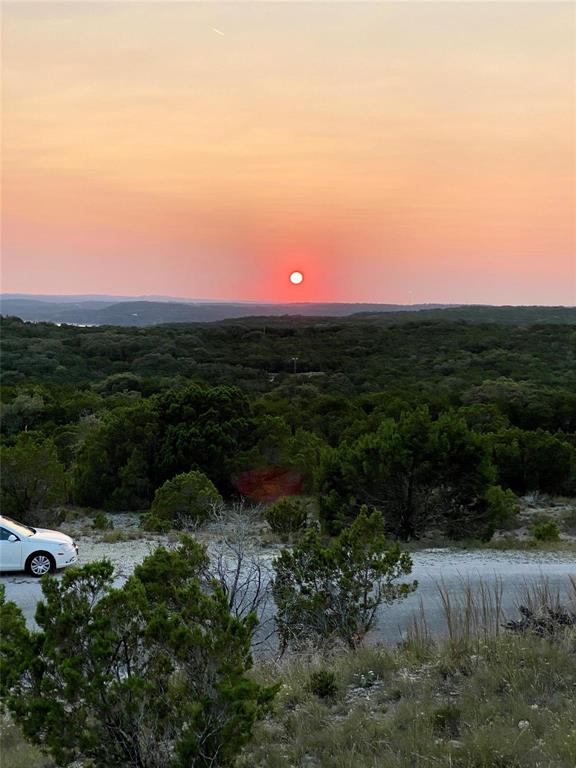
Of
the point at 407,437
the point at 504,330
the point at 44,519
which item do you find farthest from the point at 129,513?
the point at 504,330

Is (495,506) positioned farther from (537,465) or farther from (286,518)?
(537,465)

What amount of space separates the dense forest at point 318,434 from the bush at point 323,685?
31.4ft

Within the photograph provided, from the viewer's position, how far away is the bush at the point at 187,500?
57.8ft

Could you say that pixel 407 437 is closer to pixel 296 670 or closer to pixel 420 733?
pixel 296 670

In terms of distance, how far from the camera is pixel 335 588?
7.53m

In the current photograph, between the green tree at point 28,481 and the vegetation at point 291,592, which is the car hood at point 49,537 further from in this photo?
the green tree at point 28,481

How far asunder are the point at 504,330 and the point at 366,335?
15.6m

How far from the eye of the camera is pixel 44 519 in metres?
18.1

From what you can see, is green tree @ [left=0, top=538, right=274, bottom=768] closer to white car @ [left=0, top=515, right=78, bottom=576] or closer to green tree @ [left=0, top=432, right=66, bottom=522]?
white car @ [left=0, top=515, right=78, bottom=576]

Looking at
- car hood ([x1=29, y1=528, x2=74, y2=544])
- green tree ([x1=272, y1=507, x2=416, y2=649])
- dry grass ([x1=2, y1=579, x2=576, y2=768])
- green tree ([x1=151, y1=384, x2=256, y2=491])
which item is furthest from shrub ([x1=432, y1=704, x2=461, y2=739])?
green tree ([x1=151, y1=384, x2=256, y2=491])

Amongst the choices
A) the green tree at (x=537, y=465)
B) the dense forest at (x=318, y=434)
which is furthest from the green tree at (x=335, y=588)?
the green tree at (x=537, y=465)

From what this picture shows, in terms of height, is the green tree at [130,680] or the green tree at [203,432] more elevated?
the green tree at [130,680]

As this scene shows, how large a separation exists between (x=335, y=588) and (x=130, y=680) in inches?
165

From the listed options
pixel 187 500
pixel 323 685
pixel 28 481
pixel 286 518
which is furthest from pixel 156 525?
pixel 323 685
